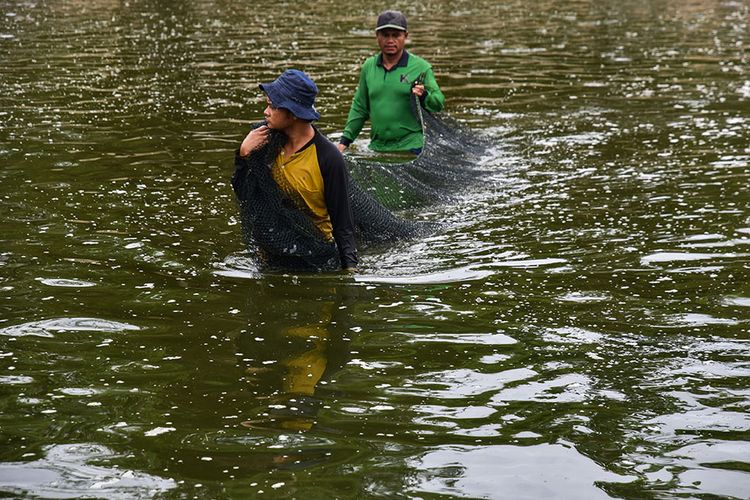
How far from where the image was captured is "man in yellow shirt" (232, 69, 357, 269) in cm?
800

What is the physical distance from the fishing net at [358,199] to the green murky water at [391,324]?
0.68 ft

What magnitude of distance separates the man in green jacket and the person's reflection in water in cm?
367

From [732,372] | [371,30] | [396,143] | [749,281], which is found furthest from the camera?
[371,30]

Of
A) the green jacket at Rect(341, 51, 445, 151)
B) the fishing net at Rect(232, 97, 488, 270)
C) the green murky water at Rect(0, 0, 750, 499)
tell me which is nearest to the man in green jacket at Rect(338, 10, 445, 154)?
the green jacket at Rect(341, 51, 445, 151)

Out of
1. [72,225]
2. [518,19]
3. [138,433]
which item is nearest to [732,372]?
[138,433]

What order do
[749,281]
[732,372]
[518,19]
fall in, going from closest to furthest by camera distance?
[732,372], [749,281], [518,19]

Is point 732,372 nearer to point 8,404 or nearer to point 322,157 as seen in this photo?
point 322,157

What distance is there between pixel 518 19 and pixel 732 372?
2585cm

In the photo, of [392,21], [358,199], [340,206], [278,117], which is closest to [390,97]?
[392,21]

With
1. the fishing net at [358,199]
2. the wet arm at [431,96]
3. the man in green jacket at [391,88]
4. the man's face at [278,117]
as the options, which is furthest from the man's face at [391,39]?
the man's face at [278,117]

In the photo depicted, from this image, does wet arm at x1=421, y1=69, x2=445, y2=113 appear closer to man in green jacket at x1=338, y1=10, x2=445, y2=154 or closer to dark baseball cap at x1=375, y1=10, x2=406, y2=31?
man in green jacket at x1=338, y1=10, x2=445, y2=154

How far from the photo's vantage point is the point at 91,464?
18.2 feet

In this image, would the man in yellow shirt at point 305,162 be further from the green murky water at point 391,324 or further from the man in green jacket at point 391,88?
the man in green jacket at point 391,88

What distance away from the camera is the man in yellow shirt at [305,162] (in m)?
8.00
